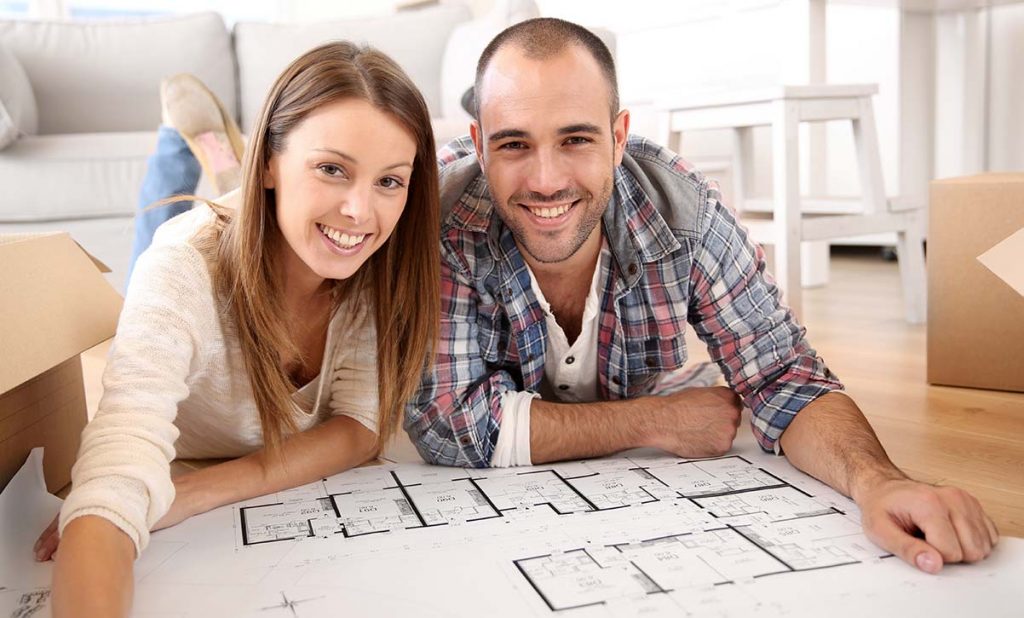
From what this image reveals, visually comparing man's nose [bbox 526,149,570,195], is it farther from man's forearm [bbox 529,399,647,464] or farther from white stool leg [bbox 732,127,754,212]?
white stool leg [bbox 732,127,754,212]

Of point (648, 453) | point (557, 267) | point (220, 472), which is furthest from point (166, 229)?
point (648, 453)

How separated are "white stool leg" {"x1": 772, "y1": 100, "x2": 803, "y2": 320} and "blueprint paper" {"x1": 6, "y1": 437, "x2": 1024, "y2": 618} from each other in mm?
972

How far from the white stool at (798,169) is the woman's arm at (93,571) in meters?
1.48

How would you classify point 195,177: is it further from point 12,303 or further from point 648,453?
point 648,453

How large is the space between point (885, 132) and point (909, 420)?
5.81 ft

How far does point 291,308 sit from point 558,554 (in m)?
0.49

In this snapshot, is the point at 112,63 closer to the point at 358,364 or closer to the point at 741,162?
the point at 741,162

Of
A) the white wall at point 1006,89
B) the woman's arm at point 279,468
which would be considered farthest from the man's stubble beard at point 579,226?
the white wall at point 1006,89

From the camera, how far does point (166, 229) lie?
1.26 meters

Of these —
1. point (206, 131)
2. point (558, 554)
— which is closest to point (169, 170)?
point (206, 131)

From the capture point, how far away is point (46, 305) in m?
1.17

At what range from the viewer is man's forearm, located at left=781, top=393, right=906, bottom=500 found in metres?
1.04

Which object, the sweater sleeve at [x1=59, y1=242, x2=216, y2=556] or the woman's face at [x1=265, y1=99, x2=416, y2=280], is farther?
the woman's face at [x1=265, y1=99, x2=416, y2=280]

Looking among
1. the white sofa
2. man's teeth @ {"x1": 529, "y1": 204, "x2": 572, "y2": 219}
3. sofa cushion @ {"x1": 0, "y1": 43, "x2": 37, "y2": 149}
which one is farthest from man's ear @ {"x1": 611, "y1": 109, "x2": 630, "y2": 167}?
sofa cushion @ {"x1": 0, "y1": 43, "x2": 37, "y2": 149}
